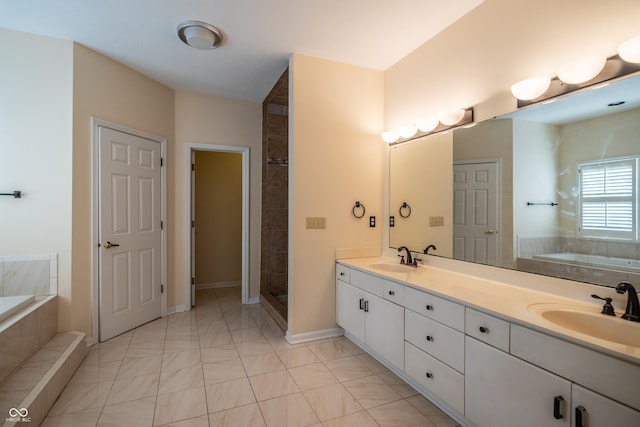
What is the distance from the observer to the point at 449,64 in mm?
2297

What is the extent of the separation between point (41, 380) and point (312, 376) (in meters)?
1.75

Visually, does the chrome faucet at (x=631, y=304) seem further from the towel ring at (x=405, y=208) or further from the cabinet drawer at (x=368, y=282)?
the towel ring at (x=405, y=208)

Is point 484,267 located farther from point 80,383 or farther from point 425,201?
point 80,383

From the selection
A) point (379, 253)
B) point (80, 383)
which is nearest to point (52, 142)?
point (80, 383)

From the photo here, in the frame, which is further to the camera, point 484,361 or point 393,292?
point 393,292

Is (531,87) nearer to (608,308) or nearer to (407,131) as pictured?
(407,131)

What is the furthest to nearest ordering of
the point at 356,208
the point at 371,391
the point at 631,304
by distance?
the point at 356,208 → the point at 371,391 → the point at 631,304

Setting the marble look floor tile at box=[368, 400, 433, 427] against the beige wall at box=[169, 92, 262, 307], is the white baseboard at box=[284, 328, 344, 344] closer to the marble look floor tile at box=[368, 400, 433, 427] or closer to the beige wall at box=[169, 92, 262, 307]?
the marble look floor tile at box=[368, 400, 433, 427]

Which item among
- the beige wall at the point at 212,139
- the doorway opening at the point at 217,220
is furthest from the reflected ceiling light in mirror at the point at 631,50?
the doorway opening at the point at 217,220

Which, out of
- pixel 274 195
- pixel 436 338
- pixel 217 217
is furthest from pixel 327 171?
pixel 217 217

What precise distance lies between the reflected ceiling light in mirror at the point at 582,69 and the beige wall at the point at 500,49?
0.32ft

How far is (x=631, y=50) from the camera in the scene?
1305 millimetres

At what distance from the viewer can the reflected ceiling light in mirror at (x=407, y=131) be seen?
260 centimetres

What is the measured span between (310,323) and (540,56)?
266cm
